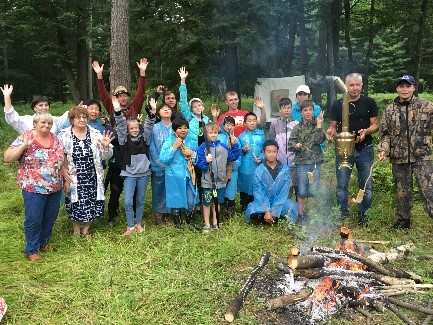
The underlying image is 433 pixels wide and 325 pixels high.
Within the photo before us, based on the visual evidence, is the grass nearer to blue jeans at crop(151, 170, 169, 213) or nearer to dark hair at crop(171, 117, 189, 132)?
blue jeans at crop(151, 170, 169, 213)

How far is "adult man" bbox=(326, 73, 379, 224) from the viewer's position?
546 cm

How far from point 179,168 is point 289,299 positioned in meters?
2.52

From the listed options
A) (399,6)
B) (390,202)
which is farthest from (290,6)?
(390,202)

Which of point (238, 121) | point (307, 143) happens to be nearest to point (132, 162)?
point (238, 121)

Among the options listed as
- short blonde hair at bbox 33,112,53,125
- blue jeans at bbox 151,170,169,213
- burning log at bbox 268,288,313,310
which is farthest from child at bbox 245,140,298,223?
short blonde hair at bbox 33,112,53,125

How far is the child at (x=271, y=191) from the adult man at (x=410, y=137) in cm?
135

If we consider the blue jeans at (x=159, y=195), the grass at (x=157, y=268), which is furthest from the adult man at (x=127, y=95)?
the grass at (x=157, y=268)

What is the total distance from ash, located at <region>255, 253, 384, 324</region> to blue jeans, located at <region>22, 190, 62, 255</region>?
2607 mm

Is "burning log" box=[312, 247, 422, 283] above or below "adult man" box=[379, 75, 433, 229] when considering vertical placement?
below

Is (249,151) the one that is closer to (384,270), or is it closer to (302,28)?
(384,270)

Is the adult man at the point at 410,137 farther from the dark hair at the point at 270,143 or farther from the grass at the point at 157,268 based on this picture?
the dark hair at the point at 270,143

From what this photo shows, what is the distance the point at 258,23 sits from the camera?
12.8 meters

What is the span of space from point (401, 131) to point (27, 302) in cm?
474

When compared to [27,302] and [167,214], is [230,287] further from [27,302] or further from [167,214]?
[167,214]
